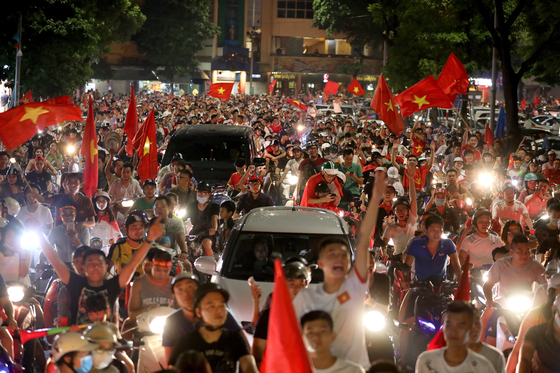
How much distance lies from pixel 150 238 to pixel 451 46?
33.0 meters

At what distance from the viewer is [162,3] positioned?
291 ft

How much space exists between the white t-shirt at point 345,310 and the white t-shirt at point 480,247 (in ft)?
15.0

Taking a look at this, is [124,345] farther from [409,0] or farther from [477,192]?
[409,0]

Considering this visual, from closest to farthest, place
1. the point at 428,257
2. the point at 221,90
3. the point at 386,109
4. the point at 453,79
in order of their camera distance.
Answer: the point at 428,257, the point at 386,109, the point at 453,79, the point at 221,90

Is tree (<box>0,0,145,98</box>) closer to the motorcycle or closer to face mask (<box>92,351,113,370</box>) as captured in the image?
the motorcycle

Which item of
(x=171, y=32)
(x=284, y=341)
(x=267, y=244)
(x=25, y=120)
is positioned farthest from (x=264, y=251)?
(x=171, y=32)

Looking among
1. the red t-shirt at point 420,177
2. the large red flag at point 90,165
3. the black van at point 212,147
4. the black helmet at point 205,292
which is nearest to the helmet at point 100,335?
the black helmet at point 205,292

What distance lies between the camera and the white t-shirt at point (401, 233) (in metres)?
9.77

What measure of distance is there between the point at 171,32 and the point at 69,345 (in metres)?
85.2

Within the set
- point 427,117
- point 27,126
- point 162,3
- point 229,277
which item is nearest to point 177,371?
point 229,277

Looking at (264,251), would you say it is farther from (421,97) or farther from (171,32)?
(171,32)

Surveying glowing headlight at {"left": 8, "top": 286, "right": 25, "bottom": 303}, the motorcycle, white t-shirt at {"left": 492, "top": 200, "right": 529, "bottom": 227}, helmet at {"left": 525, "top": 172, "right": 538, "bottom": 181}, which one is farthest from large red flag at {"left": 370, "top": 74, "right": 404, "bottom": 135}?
the motorcycle

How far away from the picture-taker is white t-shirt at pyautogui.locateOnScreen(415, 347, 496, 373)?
507 centimetres

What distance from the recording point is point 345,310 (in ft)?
16.9
